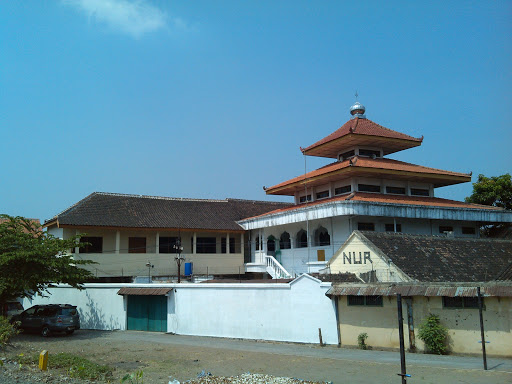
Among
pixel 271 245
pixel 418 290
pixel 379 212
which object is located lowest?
pixel 418 290

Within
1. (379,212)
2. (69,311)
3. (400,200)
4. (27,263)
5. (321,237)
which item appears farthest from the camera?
(321,237)

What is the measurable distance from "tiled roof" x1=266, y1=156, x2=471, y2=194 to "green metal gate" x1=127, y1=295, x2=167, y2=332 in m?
12.6

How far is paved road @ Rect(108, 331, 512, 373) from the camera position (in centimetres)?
1171

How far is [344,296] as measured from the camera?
1518cm

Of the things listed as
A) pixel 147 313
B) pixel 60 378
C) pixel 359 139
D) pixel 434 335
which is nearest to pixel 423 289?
pixel 434 335

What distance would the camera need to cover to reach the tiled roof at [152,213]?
93.4 ft

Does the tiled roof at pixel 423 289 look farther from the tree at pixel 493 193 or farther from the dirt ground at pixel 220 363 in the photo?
the tree at pixel 493 193

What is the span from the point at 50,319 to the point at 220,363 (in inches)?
388

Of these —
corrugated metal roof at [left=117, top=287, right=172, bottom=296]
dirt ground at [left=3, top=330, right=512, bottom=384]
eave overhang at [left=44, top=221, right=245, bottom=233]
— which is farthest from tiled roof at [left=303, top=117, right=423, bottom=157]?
dirt ground at [left=3, top=330, right=512, bottom=384]

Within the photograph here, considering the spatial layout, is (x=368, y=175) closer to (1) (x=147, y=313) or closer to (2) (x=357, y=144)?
(2) (x=357, y=144)

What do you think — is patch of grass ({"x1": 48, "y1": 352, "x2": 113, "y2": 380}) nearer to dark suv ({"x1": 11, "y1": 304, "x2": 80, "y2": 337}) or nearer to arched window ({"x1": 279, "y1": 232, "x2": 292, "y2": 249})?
dark suv ({"x1": 11, "y1": 304, "x2": 80, "y2": 337})

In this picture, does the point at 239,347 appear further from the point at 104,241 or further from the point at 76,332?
the point at 104,241

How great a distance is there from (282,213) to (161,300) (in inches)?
415

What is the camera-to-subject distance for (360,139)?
29000 mm
